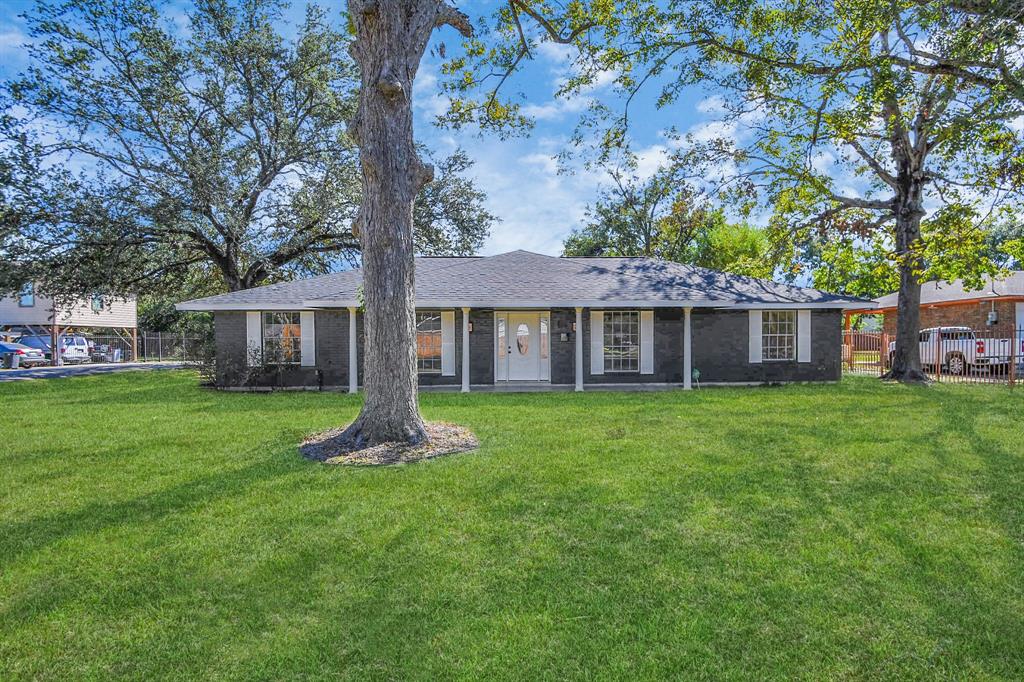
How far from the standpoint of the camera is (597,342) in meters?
13.9

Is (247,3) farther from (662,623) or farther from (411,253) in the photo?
(662,623)

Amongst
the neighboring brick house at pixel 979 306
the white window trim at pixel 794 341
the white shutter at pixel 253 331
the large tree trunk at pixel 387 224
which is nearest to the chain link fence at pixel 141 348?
the white shutter at pixel 253 331

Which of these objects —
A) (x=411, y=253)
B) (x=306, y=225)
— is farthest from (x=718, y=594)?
(x=306, y=225)

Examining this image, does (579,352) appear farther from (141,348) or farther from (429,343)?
(141,348)

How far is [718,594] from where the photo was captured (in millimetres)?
3010

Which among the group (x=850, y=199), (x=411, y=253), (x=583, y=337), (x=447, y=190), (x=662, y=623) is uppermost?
(x=447, y=190)

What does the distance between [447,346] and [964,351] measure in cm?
1617

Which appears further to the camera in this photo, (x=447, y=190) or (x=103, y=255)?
(x=447, y=190)

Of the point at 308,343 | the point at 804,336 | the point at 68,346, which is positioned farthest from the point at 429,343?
the point at 68,346

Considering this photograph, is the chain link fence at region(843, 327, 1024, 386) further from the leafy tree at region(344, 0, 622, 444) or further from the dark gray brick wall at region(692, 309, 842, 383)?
the leafy tree at region(344, 0, 622, 444)

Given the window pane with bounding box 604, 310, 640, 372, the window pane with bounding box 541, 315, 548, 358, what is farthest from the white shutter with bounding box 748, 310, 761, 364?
the window pane with bounding box 541, 315, 548, 358

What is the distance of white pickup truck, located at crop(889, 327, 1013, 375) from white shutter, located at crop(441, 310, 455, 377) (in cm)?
1362

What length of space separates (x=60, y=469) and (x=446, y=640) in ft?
18.3

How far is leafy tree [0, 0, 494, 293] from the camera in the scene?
16.3m
